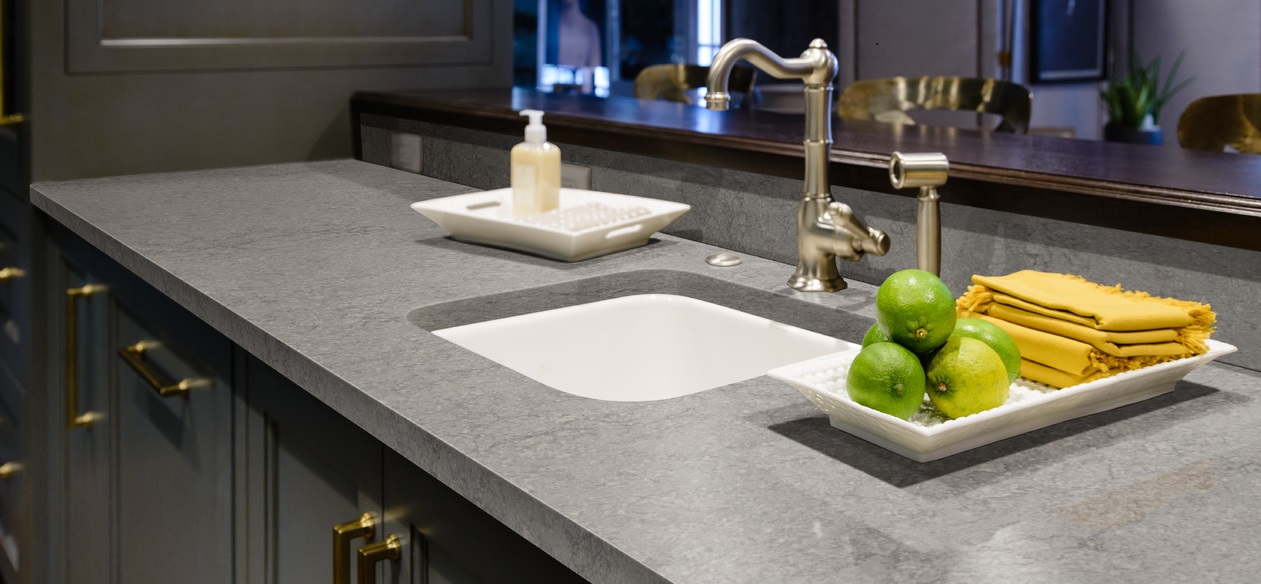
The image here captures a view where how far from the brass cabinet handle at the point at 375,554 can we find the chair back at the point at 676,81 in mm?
2268

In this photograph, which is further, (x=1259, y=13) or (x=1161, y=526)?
(x=1259, y=13)

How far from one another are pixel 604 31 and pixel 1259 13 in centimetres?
301

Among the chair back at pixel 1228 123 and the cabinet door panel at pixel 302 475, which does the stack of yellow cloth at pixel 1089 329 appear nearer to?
the cabinet door panel at pixel 302 475

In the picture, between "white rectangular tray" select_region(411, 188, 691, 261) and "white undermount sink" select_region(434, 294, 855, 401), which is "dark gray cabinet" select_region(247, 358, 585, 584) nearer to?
"white undermount sink" select_region(434, 294, 855, 401)

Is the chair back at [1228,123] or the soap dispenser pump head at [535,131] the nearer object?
the soap dispenser pump head at [535,131]

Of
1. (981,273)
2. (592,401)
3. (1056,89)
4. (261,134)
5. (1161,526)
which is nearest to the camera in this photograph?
(1161,526)

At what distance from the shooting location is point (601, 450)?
75 cm

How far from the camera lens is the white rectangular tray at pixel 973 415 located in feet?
2.39

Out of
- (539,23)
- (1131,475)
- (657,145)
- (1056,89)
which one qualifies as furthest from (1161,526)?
(1056,89)

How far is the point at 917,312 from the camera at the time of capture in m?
0.76

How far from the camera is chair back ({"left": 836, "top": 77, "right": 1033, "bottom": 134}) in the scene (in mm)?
2438

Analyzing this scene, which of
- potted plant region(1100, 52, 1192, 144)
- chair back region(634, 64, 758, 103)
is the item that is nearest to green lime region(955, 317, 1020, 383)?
chair back region(634, 64, 758, 103)

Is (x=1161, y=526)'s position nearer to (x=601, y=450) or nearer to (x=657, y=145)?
(x=601, y=450)

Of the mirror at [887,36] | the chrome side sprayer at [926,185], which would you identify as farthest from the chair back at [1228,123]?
the mirror at [887,36]
